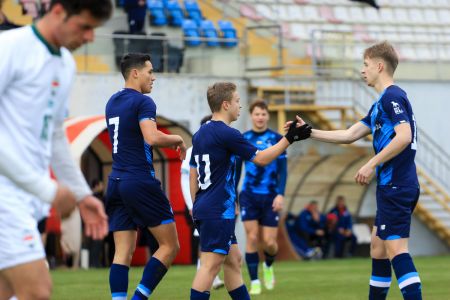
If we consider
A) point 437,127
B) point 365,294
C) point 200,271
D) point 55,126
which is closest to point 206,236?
point 200,271

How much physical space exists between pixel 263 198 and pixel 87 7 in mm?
8513

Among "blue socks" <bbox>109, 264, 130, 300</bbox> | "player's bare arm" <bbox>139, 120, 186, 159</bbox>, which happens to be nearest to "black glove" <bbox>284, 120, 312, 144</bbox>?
"player's bare arm" <bbox>139, 120, 186, 159</bbox>

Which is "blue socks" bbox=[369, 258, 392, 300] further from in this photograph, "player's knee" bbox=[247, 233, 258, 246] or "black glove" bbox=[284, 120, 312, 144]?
"player's knee" bbox=[247, 233, 258, 246]

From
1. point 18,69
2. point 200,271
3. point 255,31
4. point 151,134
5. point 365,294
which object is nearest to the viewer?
point 18,69

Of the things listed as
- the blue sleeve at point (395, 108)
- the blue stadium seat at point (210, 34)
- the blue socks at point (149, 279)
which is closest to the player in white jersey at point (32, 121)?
the blue sleeve at point (395, 108)

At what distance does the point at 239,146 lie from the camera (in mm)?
8219

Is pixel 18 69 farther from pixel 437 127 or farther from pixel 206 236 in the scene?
pixel 437 127

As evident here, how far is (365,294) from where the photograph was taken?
12.6 m

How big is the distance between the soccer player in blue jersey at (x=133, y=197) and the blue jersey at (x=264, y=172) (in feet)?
14.6

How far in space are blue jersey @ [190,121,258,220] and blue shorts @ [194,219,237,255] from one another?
46 mm

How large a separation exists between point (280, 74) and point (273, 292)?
10.7 m

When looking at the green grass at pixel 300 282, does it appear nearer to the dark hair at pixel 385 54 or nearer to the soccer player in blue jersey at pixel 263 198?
the soccer player in blue jersey at pixel 263 198

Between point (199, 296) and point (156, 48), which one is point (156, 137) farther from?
point (156, 48)

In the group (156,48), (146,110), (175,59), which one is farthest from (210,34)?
(146,110)
